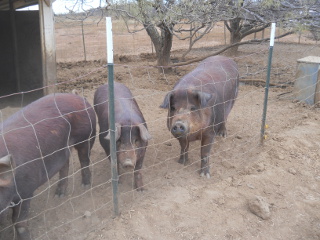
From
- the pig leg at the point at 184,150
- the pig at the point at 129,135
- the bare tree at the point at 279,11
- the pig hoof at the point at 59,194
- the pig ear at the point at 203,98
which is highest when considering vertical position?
the bare tree at the point at 279,11

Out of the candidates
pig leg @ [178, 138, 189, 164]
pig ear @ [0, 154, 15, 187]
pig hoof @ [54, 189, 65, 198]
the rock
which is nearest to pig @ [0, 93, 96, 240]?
pig ear @ [0, 154, 15, 187]

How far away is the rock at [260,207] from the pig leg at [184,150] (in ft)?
3.90

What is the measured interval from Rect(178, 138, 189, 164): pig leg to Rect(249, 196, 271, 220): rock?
1.19 meters

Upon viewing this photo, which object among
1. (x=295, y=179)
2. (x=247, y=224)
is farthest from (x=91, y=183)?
(x=295, y=179)

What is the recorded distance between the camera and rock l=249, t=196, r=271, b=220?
3.38 m

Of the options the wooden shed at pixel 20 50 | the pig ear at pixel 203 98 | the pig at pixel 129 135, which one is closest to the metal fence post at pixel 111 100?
Result: the pig at pixel 129 135

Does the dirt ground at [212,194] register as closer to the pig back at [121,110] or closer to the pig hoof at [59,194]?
the pig hoof at [59,194]

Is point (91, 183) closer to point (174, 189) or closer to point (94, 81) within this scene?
point (174, 189)

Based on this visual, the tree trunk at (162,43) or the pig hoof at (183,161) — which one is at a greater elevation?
the tree trunk at (162,43)

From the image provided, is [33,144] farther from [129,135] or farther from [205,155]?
[205,155]

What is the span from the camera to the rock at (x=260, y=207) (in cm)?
338

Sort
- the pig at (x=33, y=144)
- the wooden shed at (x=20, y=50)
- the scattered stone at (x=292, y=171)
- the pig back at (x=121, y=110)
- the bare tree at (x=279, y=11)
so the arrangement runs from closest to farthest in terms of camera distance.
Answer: the pig at (x=33, y=144), the pig back at (x=121, y=110), the scattered stone at (x=292, y=171), the bare tree at (x=279, y=11), the wooden shed at (x=20, y=50)

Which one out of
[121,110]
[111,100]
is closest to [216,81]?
[121,110]

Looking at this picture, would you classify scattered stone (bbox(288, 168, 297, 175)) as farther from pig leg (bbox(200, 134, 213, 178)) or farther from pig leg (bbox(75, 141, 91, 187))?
pig leg (bbox(75, 141, 91, 187))
